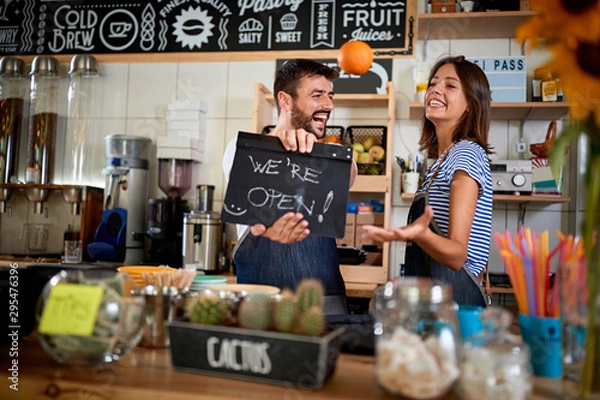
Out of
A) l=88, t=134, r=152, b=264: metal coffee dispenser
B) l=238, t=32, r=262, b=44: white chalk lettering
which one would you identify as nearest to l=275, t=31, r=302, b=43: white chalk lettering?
l=238, t=32, r=262, b=44: white chalk lettering

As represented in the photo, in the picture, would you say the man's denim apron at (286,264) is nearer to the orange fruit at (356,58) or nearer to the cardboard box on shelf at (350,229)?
the orange fruit at (356,58)

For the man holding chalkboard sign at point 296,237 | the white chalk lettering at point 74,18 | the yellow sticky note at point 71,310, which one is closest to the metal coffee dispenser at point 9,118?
the white chalk lettering at point 74,18

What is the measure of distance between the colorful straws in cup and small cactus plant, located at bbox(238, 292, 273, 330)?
41 cm

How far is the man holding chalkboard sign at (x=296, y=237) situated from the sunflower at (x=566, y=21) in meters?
0.77

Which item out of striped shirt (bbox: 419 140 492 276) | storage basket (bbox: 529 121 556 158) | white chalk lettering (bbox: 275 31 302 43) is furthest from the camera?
white chalk lettering (bbox: 275 31 302 43)

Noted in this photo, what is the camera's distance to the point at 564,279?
2.71 ft

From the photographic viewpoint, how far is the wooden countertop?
75 centimetres

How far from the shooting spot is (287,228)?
1396mm

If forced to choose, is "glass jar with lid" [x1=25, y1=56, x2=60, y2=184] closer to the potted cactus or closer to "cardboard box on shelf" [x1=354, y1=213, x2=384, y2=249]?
"cardboard box on shelf" [x1=354, y1=213, x2=384, y2=249]

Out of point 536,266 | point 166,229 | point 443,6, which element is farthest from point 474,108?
point 166,229

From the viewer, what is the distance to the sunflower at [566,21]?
0.65m

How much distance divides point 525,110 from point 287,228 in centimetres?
223

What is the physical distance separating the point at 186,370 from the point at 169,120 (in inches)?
116

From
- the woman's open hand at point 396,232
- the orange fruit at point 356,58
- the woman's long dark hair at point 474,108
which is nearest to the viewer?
the woman's open hand at point 396,232
